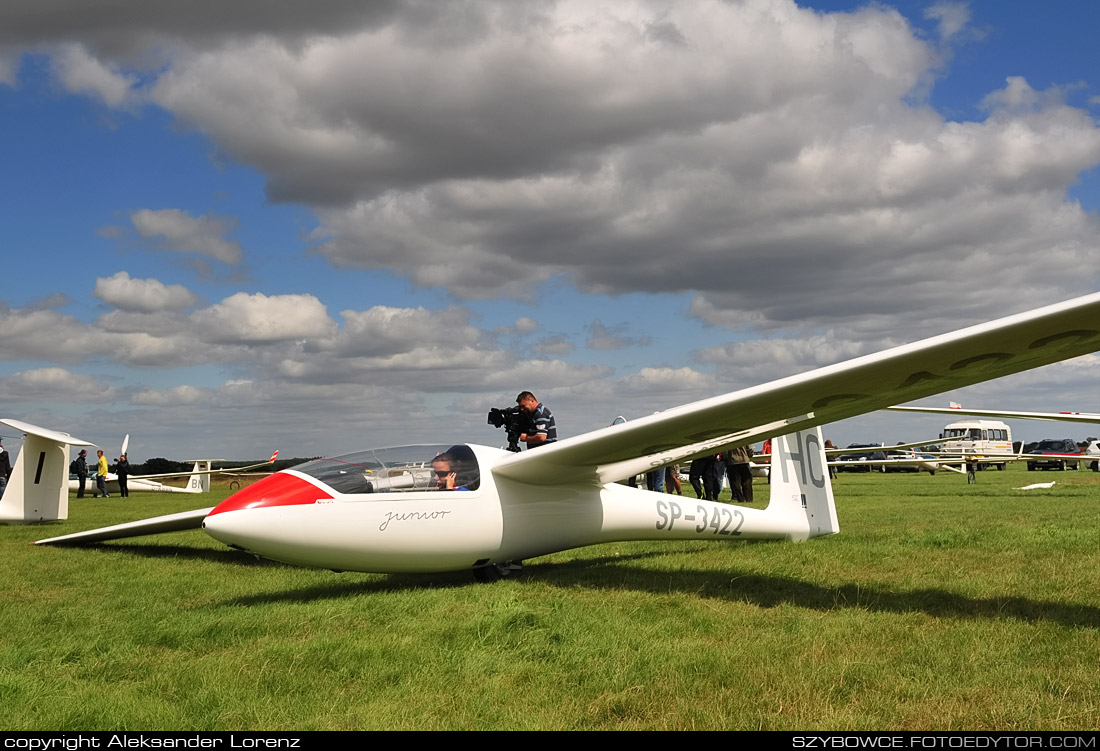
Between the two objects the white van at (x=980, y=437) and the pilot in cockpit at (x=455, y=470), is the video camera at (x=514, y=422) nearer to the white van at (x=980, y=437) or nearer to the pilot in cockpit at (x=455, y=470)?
the pilot in cockpit at (x=455, y=470)

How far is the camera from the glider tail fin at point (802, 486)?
10250 mm

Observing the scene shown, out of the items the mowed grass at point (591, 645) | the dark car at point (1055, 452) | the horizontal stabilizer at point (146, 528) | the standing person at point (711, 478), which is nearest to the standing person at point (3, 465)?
the horizontal stabilizer at point (146, 528)

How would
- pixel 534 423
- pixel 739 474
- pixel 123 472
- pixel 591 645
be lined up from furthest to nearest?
pixel 123 472 → pixel 739 474 → pixel 534 423 → pixel 591 645

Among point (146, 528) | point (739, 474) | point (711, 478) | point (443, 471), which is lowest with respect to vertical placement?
point (146, 528)

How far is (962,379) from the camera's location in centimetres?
589

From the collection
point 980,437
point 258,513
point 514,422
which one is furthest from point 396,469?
point 980,437

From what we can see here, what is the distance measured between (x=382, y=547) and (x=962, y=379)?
15.3ft

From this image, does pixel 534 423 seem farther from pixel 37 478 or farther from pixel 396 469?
pixel 37 478

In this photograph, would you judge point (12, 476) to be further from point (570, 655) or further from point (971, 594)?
point (971, 594)

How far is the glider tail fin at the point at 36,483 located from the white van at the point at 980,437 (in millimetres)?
49249

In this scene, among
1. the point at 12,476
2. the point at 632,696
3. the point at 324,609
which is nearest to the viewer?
the point at 632,696

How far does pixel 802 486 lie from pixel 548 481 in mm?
4033

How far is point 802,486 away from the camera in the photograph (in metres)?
10.4
